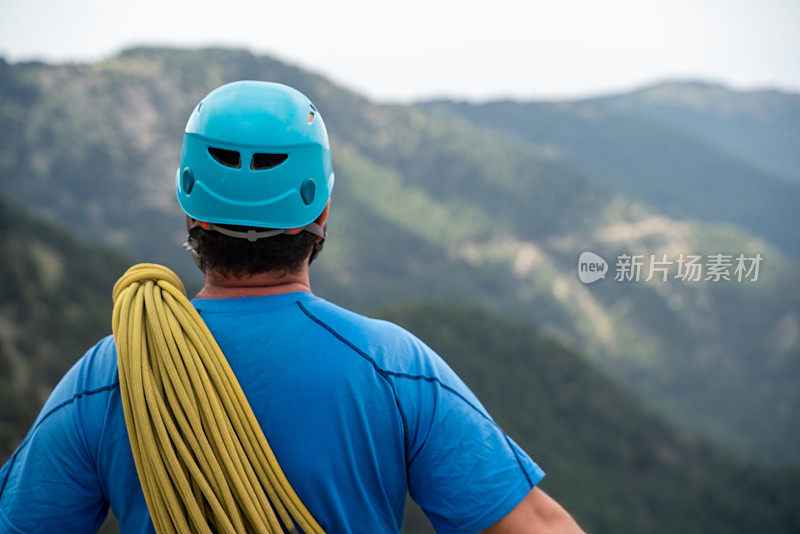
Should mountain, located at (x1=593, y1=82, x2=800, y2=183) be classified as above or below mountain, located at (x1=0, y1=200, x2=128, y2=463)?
above

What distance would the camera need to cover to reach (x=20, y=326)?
15.2 meters

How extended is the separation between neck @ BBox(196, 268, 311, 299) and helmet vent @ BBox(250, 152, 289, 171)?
0.31 m

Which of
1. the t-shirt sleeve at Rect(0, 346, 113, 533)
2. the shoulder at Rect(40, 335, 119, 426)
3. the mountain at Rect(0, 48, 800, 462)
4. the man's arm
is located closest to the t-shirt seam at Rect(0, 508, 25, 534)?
the t-shirt sleeve at Rect(0, 346, 113, 533)

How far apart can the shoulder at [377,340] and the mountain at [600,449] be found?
16.9 m

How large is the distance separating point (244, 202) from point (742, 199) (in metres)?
110

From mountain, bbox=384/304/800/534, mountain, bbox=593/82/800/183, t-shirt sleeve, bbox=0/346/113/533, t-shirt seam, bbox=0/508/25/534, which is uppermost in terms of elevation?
mountain, bbox=593/82/800/183

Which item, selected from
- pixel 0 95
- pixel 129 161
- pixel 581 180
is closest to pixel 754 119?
pixel 581 180

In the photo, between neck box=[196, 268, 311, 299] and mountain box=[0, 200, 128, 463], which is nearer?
neck box=[196, 268, 311, 299]

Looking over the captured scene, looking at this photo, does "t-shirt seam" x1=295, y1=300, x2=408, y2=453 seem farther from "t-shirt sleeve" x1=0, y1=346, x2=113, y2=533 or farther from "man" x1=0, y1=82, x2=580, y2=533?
"t-shirt sleeve" x1=0, y1=346, x2=113, y2=533

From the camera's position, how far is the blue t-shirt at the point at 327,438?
1.57 metres

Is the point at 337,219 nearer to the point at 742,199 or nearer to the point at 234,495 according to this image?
the point at 234,495

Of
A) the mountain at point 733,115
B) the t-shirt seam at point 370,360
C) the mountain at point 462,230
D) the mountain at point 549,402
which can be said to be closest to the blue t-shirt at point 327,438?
the t-shirt seam at point 370,360

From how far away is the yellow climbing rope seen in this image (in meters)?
1.54

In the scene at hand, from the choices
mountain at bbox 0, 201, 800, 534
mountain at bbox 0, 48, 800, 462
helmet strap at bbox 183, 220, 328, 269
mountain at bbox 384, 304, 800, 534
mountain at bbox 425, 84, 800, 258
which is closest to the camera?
helmet strap at bbox 183, 220, 328, 269
